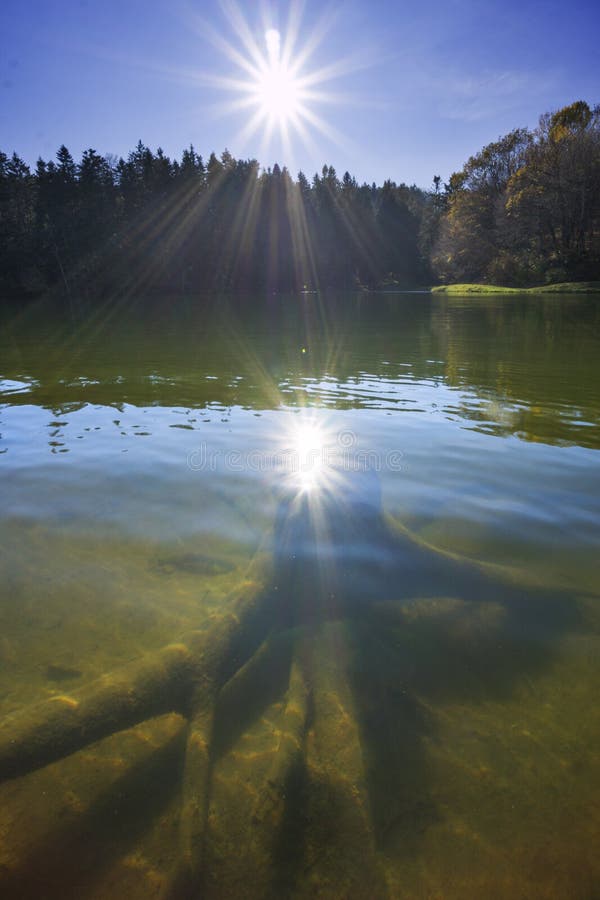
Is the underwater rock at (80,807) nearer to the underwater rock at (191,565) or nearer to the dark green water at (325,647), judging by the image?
the dark green water at (325,647)

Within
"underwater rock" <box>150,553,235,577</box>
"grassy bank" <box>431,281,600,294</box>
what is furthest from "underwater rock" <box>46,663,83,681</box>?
"grassy bank" <box>431,281,600,294</box>

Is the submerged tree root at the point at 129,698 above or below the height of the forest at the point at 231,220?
below

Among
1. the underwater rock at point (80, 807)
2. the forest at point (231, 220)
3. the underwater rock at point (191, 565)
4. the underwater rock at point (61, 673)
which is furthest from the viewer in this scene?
the forest at point (231, 220)

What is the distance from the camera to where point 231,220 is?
62688 mm

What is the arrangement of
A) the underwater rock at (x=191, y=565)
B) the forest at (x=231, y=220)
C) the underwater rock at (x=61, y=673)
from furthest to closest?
the forest at (x=231, y=220), the underwater rock at (x=191, y=565), the underwater rock at (x=61, y=673)

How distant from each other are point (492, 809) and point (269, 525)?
2707mm

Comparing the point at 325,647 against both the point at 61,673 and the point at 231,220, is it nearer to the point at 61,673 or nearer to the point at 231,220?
the point at 61,673

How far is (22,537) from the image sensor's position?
4.12 metres

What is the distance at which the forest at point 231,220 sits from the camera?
174 ft

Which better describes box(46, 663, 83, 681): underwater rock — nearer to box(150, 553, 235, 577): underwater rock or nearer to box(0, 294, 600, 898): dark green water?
box(0, 294, 600, 898): dark green water

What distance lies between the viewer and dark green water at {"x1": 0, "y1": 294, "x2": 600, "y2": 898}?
1.89m

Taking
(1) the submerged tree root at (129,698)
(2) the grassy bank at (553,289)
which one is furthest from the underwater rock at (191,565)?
(2) the grassy bank at (553,289)

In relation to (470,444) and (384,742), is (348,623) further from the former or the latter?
(470,444)

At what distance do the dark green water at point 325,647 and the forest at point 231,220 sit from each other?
56.6 meters
